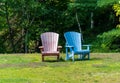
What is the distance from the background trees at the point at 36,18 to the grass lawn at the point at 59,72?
6.69m

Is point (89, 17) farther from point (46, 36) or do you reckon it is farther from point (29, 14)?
point (46, 36)

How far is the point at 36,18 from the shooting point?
63.8ft

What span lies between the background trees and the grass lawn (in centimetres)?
669

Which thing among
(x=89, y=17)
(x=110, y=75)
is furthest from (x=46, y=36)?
(x=89, y=17)

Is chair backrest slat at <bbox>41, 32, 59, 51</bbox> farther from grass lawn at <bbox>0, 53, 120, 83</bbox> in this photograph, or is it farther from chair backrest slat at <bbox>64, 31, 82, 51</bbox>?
grass lawn at <bbox>0, 53, 120, 83</bbox>

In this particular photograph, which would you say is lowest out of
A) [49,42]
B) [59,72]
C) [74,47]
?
[59,72]

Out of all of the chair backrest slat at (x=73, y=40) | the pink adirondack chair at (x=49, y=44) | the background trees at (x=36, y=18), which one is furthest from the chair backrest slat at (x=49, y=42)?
the background trees at (x=36, y=18)

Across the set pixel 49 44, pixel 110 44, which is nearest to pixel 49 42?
pixel 49 44

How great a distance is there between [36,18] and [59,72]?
34.4 ft

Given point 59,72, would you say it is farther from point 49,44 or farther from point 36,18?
point 36,18

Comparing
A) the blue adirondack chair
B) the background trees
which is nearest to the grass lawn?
the blue adirondack chair

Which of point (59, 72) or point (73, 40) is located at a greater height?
point (73, 40)

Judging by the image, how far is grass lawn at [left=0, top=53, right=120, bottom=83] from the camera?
801 cm

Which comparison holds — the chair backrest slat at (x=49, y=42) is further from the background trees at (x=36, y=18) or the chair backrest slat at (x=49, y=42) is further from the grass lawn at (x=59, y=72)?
the background trees at (x=36, y=18)
